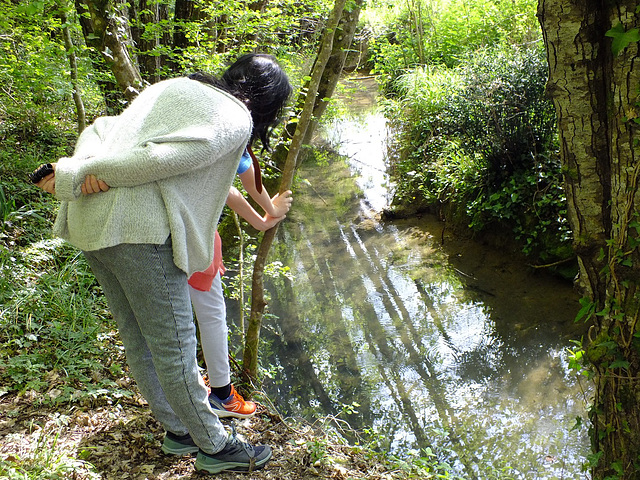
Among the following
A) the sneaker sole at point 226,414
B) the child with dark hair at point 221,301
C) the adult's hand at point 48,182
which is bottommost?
the sneaker sole at point 226,414

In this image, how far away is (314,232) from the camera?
20.1 feet

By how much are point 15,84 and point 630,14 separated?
539 centimetres

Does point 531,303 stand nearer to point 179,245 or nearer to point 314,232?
point 314,232

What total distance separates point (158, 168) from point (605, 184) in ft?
4.63

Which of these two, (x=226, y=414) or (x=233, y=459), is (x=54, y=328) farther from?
(x=233, y=459)

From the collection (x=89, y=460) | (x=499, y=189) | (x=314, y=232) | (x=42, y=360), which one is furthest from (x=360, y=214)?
(x=89, y=460)

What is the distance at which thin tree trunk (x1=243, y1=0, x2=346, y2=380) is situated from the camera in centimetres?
253

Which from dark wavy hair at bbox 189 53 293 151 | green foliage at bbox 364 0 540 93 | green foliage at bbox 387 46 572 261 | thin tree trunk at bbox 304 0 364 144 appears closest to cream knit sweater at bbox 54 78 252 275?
dark wavy hair at bbox 189 53 293 151

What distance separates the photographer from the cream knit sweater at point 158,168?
153 centimetres

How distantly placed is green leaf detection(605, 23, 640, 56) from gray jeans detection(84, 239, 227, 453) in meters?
1.42

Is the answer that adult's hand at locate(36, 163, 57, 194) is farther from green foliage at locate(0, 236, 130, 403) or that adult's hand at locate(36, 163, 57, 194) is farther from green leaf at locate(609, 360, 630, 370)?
green leaf at locate(609, 360, 630, 370)

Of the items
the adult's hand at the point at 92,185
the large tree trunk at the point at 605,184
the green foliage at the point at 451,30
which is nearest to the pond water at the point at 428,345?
the large tree trunk at the point at 605,184

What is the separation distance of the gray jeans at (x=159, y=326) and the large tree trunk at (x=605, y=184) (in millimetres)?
1348

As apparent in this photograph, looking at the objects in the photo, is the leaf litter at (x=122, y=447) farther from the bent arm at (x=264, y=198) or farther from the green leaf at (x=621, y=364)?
the green leaf at (x=621, y=364)
